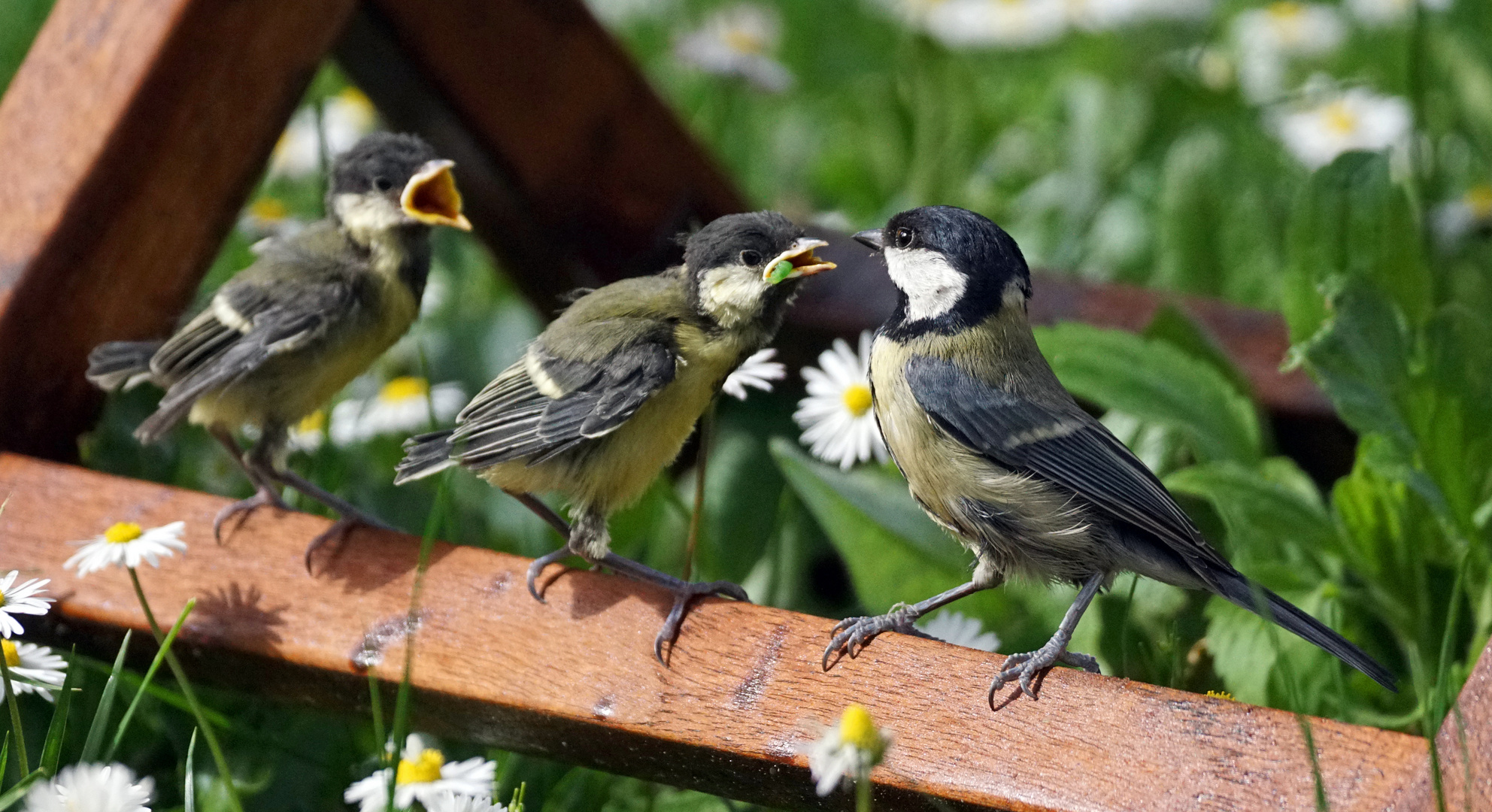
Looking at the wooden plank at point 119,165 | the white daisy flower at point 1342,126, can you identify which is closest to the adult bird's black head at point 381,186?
the wooden plank at point 119,165

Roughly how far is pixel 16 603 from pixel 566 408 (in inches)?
27.0

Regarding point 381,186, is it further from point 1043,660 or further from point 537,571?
→ point 1043,660

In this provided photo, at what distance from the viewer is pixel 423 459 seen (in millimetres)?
1826

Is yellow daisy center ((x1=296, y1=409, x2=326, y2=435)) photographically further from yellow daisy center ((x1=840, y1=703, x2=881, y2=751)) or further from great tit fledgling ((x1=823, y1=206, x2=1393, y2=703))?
yellow daisy center ((x1=840, y1=703, x2=881, y2=751))

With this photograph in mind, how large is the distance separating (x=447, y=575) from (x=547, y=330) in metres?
0.37

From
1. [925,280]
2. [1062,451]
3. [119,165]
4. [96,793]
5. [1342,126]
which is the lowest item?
[96,793]

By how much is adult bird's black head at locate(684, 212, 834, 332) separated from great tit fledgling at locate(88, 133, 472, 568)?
0.51 metres

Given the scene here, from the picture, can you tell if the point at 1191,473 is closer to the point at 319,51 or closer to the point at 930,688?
the point at 930,688

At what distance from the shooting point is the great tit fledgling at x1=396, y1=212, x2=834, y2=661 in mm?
1776

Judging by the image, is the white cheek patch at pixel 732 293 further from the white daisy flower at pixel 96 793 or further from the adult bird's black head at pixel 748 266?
the white daisy flower at pixel 96 793

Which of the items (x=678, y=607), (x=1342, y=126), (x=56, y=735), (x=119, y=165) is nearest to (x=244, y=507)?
(x=56, y=735)

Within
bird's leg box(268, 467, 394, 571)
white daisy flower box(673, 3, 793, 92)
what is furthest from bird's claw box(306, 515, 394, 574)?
white daisy flower box(673, 3, 793, 92)

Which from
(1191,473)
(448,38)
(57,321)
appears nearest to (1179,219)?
(1191,473)

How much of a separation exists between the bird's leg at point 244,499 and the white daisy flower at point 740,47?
212 centimetres
